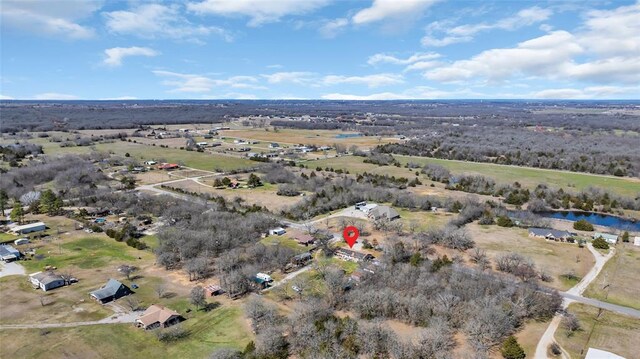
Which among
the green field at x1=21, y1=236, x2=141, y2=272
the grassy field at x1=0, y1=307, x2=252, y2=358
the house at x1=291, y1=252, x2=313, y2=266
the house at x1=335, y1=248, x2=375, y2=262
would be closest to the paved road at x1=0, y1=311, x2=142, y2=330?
the grassy field at x1=0, y1=307, x2=252, y2=358

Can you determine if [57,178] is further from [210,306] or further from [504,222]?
[504,222]

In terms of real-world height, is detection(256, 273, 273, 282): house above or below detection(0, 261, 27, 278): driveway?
above

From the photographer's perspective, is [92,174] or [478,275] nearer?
[478,275]

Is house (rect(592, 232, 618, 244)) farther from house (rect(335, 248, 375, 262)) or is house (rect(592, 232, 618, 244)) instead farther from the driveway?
the driveway

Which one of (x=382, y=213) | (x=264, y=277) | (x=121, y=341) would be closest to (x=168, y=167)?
(x=382, y=213)

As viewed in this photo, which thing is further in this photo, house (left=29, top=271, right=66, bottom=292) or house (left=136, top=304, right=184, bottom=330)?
house (left=29, top=271, right=66, bottom=292)

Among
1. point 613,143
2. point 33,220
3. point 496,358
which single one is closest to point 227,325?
point 496,358

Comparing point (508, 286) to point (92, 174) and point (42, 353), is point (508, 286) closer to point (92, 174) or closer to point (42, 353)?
point (42, 353)
